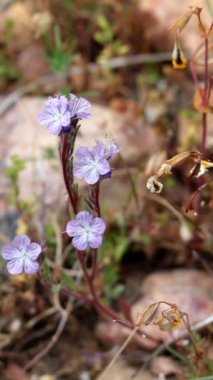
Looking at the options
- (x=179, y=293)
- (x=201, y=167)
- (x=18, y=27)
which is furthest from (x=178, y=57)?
(x=18, y=27)

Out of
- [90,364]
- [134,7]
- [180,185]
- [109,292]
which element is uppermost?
[134,7]

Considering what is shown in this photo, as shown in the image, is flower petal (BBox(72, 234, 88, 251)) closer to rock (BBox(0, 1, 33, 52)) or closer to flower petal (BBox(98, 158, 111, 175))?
flower petal (BBox(98, 158, 111, 175))

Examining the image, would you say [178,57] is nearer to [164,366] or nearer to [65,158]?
[65,158]

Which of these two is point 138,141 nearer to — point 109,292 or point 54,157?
point 54,157

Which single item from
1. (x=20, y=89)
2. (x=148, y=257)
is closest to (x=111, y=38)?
(x=20, y=89)

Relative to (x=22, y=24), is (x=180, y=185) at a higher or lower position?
A: lower

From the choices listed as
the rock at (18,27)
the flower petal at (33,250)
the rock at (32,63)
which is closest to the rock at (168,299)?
the flower petal at (33,250)

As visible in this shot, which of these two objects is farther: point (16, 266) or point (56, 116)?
point (16, 266)
